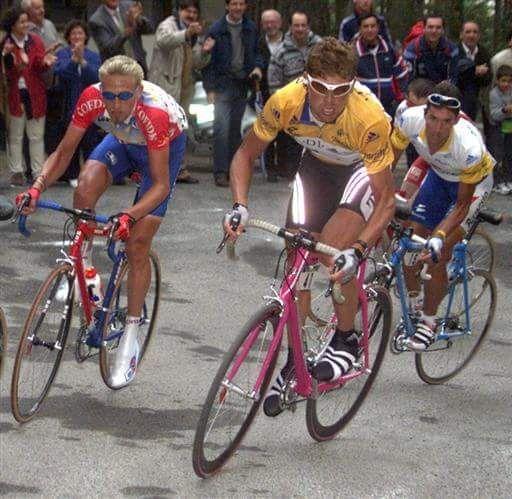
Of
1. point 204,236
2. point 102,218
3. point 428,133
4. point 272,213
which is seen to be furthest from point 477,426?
point 272,213

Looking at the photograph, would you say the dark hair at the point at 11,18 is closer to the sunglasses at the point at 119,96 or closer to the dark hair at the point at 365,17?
the dark hair at the point at 365,17

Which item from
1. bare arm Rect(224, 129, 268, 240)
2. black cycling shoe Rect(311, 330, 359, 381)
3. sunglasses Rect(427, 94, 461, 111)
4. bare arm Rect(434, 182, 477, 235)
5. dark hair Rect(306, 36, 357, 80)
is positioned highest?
dark hair Rect(306, 36, 357, 80)

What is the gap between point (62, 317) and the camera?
20.8 ft

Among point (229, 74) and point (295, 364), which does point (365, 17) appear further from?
point (295, 364)

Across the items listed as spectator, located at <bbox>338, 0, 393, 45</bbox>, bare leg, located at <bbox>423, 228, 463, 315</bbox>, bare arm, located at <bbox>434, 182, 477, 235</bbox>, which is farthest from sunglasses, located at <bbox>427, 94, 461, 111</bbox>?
spectator, located at <bbox>338, 0, 393, 45</bbox>

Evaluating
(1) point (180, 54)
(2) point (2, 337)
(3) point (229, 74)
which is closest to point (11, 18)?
(1) point (180, 54)

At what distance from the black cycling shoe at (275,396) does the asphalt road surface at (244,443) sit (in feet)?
0.85

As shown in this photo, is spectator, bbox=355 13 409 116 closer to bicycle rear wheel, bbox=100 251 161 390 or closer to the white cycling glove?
bicycle rear wheel, bbox=100 251 161 390

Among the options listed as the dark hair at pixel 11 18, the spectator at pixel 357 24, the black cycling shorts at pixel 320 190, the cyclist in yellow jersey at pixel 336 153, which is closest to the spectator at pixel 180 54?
the spectator at pixel 357 24

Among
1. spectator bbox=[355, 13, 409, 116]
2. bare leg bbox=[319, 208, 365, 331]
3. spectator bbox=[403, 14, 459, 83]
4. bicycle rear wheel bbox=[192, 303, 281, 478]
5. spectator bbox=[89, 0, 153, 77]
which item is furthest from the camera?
spectator bbox=[403, 14, 459, 83]

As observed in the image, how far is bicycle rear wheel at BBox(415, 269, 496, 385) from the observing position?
7.82 m

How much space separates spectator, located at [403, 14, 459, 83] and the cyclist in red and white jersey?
774cm

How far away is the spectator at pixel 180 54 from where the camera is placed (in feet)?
46.1

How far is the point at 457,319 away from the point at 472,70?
7610 mm
